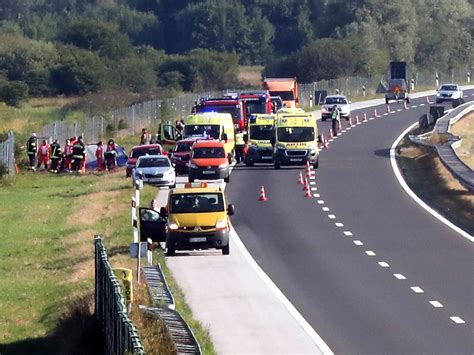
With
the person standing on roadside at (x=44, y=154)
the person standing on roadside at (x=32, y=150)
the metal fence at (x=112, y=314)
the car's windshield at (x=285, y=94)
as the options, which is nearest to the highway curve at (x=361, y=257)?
the metal fence at (x=112, y=314)

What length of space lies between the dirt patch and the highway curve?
744 cm

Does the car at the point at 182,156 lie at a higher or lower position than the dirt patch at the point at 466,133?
higher

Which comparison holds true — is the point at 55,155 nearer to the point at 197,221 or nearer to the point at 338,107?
the point at 338,107

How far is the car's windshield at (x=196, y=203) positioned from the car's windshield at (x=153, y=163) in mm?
16121

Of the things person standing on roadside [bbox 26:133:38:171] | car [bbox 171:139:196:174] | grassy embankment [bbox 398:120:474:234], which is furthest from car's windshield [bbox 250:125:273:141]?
person standing on roadside [bbox 26:133:38:171]

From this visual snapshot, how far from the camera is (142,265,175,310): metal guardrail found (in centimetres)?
2386

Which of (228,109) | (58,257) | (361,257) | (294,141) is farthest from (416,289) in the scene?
(228,109)

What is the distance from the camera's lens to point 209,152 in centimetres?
5016

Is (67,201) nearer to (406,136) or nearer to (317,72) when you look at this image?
(406,136)

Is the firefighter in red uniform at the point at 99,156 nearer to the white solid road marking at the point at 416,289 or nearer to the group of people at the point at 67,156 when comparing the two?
the group of people at the point at 67,156

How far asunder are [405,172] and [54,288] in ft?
83.2

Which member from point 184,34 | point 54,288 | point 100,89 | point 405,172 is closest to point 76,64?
point 100,89

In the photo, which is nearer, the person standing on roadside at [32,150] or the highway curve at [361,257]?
the highway curve at [361,257]

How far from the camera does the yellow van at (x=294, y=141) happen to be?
176ft
